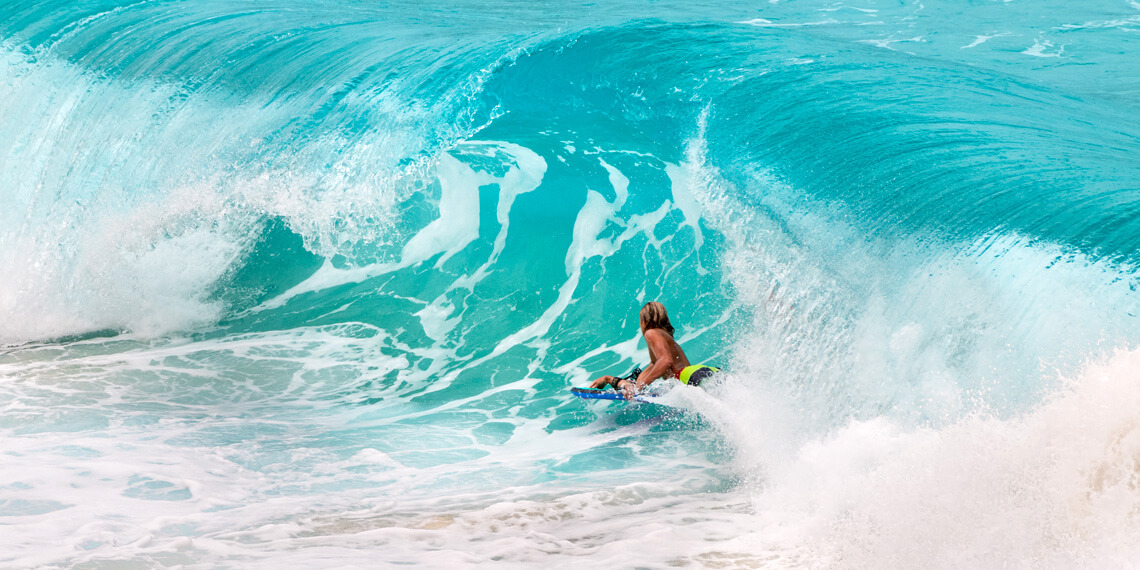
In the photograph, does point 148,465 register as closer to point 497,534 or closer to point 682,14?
point 497,534

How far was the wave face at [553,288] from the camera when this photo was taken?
4047mm

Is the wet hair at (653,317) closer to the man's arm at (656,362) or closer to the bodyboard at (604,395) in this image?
the man's arm at (656,362)

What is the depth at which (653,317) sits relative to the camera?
603cm

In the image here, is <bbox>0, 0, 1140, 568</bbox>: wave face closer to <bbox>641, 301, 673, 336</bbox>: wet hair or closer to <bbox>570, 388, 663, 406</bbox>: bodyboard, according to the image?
<bbox>570, 388, 663, 406</bbox>: bodyboard

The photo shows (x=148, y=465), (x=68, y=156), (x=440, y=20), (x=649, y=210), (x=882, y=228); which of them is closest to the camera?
(x=148, y=465)

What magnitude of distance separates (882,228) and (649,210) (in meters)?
2.57

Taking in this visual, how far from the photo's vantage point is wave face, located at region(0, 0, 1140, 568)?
405cm

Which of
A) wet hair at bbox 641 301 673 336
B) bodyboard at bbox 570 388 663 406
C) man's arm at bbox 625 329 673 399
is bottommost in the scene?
bodyboard at bbox 570 388 663 406

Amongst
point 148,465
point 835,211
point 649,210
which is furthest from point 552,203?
point 148,465

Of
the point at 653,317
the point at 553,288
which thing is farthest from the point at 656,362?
the point at 553,288

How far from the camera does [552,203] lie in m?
8.40

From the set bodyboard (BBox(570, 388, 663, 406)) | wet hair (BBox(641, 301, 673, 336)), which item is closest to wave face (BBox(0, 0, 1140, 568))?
bodyboard (BBox(570, 388, 663, 406))

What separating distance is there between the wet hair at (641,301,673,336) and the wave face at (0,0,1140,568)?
44 centimetres

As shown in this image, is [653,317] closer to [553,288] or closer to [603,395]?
[603,395]
